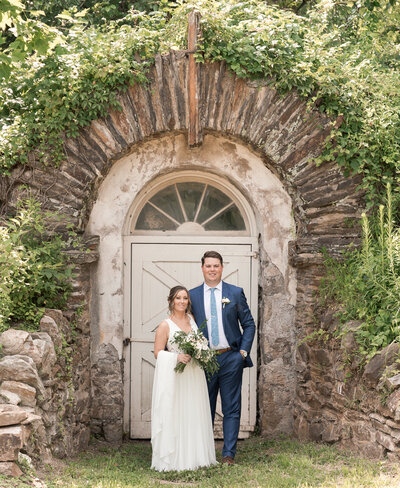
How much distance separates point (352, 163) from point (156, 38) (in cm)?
264

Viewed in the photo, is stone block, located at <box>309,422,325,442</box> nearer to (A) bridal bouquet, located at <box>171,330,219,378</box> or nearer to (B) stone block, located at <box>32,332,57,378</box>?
(A) bridal bouquet, located at <box>171,330,219,378</box>

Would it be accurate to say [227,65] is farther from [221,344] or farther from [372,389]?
[372,389]

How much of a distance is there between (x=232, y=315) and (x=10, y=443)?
8.54ft

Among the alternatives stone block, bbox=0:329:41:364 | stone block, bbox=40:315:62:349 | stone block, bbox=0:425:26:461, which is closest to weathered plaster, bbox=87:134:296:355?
stone block, bbox=40:315:62:349

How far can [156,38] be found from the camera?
7.23 m

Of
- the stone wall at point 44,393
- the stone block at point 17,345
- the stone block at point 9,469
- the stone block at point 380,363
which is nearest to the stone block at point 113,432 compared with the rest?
the stone wall at point 44,393

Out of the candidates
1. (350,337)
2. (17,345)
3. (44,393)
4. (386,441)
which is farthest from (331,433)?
(17,345)

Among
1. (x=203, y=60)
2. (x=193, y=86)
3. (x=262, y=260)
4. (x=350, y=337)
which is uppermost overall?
(x=203, y=60)


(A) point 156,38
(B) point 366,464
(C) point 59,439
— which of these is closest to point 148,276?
(C) point 59,439

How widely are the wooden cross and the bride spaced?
2.04m

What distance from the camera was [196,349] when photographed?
19.2 feet

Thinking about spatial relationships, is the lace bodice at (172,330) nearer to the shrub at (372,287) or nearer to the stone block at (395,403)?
the shrub at (372,287)

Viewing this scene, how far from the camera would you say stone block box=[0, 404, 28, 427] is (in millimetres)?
4660

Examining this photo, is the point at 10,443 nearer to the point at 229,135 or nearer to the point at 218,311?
the point at 218,311
